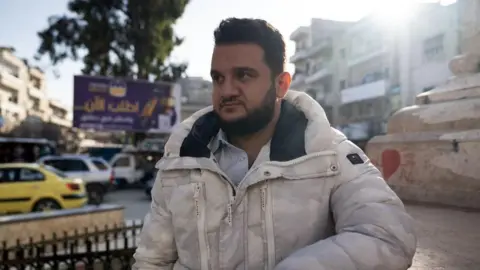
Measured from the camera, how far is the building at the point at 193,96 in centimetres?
4162

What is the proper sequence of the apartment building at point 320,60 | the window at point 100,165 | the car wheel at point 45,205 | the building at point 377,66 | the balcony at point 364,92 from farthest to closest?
the apartment building at point 320,60 → the balcony at point 364,92 → the building at point 377,66 → the window at point 100,165 → the car wheel at point 45,205

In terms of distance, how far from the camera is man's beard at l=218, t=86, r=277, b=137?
142 centimetres

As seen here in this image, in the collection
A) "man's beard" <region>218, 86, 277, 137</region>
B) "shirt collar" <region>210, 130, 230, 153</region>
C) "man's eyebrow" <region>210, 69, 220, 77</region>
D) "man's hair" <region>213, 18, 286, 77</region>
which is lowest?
"shirt collar" <region>210, 130, 230, 153</region>

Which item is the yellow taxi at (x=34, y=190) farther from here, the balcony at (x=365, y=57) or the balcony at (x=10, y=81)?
the balcony at (x=10, y=81)

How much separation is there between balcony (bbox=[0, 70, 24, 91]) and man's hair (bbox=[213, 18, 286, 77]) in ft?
133

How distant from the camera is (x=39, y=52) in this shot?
21.8 meters

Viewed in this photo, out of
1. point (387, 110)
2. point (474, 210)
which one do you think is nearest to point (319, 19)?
point (387, 110)

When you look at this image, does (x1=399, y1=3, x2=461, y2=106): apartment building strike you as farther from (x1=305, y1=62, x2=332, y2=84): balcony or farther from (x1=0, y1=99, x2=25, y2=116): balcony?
(x1=0, y1=99, x2=25, y2=116): balcony

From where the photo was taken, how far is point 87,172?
14.9 meters

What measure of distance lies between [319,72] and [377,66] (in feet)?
27.0

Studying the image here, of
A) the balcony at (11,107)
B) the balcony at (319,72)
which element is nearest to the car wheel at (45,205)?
the balcony at (319,72)

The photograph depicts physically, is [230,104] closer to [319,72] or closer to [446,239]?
[446,239]

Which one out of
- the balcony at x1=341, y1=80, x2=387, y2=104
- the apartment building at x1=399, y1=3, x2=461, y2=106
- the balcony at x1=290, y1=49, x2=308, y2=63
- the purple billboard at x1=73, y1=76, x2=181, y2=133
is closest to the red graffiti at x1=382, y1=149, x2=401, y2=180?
the purple billboard at x1=73, y1=76, x2=181, y2=133

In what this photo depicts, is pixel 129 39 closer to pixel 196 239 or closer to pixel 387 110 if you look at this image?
pixel 387 110
